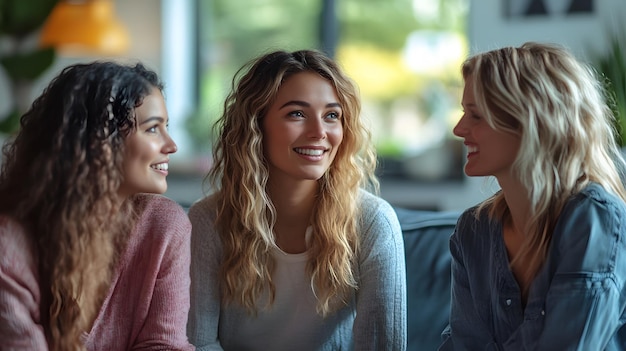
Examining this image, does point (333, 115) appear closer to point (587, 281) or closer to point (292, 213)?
point (292, 213)

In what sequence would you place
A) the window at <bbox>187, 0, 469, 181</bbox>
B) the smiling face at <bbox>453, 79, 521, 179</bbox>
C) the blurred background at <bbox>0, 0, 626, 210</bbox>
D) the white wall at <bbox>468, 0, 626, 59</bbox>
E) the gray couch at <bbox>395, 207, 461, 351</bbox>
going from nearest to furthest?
the smiling face at <bbox>453, 79, 521, 179</bbox>
the gray couch at <bbox>395, 207, 461, 351</bbox>
the white wall at <bbox>468, 0, 626, 59</bbox>
the blurred background at <bbox>0, 0, 626, 210</bbox>
the window at <bbox>187, 0, 469, 181</bbox>

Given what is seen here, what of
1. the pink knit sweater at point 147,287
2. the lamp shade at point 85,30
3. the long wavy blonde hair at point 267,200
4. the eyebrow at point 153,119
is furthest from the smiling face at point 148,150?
the lamp shade at point 85,30

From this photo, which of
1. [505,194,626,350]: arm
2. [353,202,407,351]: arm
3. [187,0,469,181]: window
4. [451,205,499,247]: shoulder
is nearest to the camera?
[505,194,626,350]: arm

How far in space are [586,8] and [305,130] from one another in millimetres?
2481

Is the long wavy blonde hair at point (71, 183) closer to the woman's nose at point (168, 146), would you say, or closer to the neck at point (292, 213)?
the woman's nose at point (168, 146)

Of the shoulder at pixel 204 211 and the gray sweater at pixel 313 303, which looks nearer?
the gray sweater at pixel 313 303

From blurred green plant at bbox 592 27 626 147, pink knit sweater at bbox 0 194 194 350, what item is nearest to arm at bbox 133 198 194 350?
pink knit sweater at bbox 0 194 194 350

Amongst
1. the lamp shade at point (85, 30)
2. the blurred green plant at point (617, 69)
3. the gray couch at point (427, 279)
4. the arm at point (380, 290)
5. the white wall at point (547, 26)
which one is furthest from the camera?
the lamp shade at point (85, 30)

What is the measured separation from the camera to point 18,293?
1652mm

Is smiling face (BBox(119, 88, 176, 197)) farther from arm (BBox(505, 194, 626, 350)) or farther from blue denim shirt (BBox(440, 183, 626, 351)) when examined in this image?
arm (BBox(505, 194, 626, 350))

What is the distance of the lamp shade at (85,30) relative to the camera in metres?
4.50

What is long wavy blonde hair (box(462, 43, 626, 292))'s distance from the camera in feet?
5.53

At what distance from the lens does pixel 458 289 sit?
6.28 feet

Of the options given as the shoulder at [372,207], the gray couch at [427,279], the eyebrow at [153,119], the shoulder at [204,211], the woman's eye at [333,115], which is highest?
the eyebrow at [153,119]
